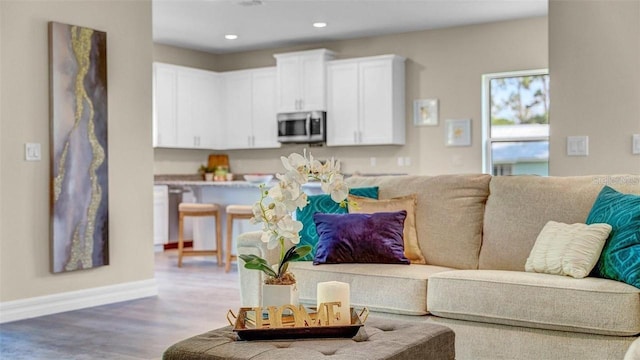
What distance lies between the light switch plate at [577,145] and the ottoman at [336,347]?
2416mm

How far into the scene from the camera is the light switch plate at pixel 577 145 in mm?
4555

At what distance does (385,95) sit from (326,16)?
128 cm

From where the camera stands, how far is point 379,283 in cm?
349

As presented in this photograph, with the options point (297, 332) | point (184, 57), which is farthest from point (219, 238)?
point (297, 332)

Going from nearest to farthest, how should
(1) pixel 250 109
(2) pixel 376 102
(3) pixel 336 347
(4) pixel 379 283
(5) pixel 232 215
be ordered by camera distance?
(3) pixel 336 347, (4) pixel 379 283, (5) pixel 232 215, (2) pixel 376 102, (1) pixel 250 109

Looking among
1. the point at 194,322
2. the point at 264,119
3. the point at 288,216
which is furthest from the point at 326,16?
the point at 288,216

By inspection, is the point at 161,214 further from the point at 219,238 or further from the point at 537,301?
the point at 537,301

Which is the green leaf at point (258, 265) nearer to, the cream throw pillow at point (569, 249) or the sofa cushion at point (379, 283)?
the sofa cushion at point (379, 283)

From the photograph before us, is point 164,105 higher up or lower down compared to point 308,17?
lower down

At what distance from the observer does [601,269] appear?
124 inches

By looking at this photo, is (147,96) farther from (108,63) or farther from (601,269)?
(601,269)

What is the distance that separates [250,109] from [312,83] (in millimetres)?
1138

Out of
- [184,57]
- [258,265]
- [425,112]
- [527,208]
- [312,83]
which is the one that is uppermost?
[184,57]

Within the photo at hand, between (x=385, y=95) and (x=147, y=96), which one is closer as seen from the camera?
(x=147, y=96)
